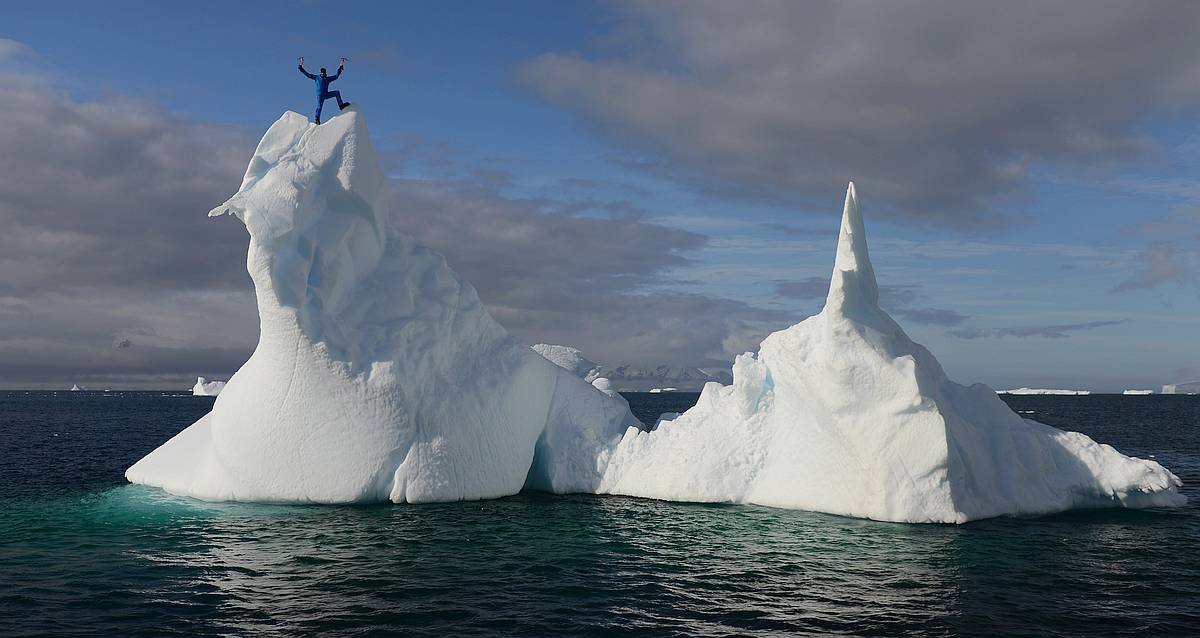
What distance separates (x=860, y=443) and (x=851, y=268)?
14.3 feet

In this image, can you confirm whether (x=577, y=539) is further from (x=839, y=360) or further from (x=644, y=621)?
(x=839, y=360)

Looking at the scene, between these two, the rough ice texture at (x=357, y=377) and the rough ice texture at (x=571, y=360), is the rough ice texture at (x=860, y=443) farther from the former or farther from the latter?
the rough ice texture at (x=571, y=360)

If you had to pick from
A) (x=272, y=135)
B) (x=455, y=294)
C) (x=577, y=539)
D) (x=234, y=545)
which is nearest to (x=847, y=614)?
(x=577, y=539)

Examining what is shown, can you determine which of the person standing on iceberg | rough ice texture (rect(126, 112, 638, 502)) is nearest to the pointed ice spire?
rough ice texture (rect(126, 112, 638, 502))

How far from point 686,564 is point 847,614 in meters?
3.85

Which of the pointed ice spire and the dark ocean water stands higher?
the pointed ice spire

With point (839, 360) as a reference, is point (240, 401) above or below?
below

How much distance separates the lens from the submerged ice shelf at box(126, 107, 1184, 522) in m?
19.8

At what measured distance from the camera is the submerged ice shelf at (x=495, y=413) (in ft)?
65.0

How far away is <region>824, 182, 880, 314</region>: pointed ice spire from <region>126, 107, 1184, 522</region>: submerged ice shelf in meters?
0.06

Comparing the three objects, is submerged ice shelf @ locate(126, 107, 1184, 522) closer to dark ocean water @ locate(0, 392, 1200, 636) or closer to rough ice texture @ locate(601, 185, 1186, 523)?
rough ice texture @ locate(601, 185, 1186, 523)

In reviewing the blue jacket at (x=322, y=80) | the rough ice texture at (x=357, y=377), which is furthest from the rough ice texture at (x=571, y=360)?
the blue jacket at (x=322, y=80)

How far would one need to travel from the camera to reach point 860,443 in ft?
65.7

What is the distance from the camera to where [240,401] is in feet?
75.8
